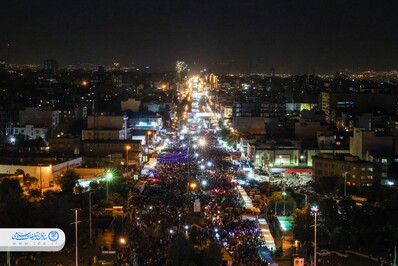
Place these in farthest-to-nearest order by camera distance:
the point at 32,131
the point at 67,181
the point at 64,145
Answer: the point at 32,131, the point at 64,145, the point at 67,181

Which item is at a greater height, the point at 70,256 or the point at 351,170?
the point at 351,170

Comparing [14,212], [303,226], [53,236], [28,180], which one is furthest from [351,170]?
[53,236]

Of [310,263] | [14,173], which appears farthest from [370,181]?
[14,173]

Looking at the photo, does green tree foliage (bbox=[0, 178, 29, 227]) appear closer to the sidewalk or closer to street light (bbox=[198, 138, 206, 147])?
the sidewalk

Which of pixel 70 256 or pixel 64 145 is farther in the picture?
pixel 64 145

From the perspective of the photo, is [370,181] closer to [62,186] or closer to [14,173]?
[62,186]

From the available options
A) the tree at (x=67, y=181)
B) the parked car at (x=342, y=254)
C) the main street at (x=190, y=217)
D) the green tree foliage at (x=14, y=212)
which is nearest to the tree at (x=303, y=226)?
the parked car at (x=342, y=254)

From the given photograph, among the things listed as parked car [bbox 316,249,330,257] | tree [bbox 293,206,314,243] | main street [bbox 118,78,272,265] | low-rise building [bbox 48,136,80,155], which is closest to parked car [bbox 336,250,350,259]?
parked car [bbox 316,249,330,257]

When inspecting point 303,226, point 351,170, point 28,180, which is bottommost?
point 303,226

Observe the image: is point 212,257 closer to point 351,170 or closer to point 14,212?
point 14,212
